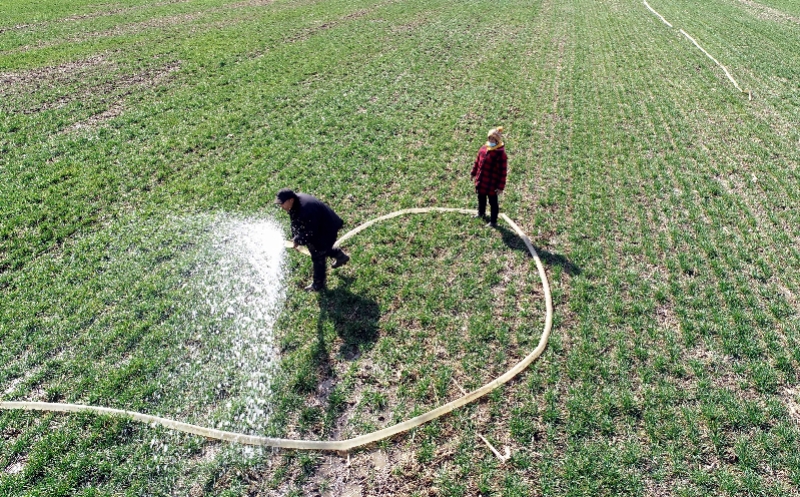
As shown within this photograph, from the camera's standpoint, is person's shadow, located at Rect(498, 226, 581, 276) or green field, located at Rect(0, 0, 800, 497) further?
person's shadow, located at Rect(498, 226, 581, 276)

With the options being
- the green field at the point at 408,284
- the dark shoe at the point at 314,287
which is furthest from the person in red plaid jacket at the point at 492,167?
the dark shoe at the point at 314,287

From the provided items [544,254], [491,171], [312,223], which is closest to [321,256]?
[312,223]

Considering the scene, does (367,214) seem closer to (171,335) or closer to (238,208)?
(238,208)

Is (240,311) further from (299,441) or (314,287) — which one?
(299,441)

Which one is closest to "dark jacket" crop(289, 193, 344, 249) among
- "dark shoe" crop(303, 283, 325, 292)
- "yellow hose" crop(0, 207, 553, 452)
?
"dark shoe" crop(303, 283, 325, 292)

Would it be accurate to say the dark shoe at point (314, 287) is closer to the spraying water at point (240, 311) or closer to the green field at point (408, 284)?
the green field at point (408, 284)

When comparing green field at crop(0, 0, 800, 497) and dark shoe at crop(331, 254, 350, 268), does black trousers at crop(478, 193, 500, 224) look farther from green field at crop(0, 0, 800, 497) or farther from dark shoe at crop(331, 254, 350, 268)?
dark shoe at crop(331, 254, 350, 268)
